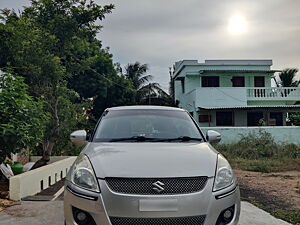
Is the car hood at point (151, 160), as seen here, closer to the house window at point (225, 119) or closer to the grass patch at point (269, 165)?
the grass patch at point (269, 165)

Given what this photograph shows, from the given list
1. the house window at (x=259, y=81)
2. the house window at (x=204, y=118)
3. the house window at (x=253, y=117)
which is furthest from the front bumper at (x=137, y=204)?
the house window at (x=259, y=81)

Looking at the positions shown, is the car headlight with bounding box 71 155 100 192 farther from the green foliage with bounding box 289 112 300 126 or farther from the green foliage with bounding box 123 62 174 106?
the green foliage with bounding box 123 62 174 106

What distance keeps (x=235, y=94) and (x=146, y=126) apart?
18.3 m

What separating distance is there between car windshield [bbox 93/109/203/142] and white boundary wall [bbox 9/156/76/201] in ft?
8.31

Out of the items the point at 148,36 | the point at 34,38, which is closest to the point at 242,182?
the point at 34,38

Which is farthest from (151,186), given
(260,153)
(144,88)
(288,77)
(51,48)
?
(144,88)

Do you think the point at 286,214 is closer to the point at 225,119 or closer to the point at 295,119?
the point at 295,119

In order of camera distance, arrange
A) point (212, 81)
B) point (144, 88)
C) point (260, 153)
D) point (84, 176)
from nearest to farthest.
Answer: point (84, 176), point (260, 153), point (212, 81), point (144, 88)

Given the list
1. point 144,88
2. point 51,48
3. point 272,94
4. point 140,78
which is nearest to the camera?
point 51,48

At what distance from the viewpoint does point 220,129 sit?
18.6 m

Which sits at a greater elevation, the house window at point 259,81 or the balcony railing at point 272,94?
the house window at point 259,81

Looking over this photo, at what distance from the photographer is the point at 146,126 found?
15.9 feet

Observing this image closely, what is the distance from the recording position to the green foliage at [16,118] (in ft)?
22.3

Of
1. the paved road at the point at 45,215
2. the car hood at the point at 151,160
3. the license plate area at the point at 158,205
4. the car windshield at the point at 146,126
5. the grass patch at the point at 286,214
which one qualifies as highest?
the car windshield at the point at 146,126
